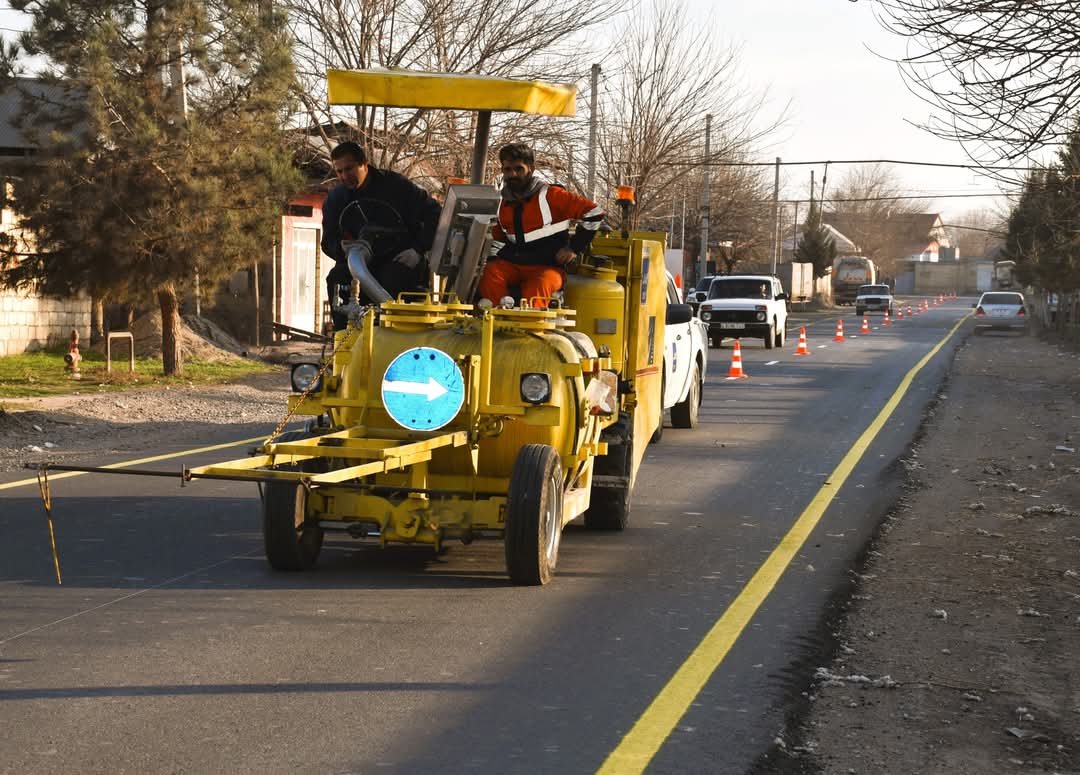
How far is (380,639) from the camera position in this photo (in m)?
7.40

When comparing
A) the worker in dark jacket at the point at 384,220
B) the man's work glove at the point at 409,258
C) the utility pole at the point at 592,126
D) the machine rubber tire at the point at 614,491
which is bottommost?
the machine rubber tire at the point at 614,491

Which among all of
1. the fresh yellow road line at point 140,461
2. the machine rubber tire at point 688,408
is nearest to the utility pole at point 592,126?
the machine rubber tire at point 688,408

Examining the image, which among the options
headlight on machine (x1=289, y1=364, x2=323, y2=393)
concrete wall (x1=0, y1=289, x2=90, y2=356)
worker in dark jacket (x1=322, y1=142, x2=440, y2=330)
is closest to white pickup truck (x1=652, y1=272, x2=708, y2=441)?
worker in dark jacket (x1=322, y1=142, x2=440, y2=330)

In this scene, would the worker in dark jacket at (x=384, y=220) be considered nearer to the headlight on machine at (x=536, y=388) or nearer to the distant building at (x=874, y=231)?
the headlight on machine at (x=536, y=388)

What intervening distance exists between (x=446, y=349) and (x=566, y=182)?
3309 cm

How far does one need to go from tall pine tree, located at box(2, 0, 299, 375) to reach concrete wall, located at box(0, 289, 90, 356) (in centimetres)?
530

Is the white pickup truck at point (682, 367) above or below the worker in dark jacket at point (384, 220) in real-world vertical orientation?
below

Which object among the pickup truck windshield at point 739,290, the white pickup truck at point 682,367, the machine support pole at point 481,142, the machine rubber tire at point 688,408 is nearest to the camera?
the machine support pole at point 481,142

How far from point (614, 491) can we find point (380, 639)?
3.66 meters

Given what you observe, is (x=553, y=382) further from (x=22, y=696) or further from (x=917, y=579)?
(x=22, y=696)

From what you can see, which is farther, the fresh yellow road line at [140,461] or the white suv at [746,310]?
the white suv at [746,310]

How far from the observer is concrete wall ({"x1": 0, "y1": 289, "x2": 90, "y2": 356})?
28297 mm

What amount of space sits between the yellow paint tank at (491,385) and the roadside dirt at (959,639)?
198 centimetres

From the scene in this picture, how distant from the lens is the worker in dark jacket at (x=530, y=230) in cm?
1045
